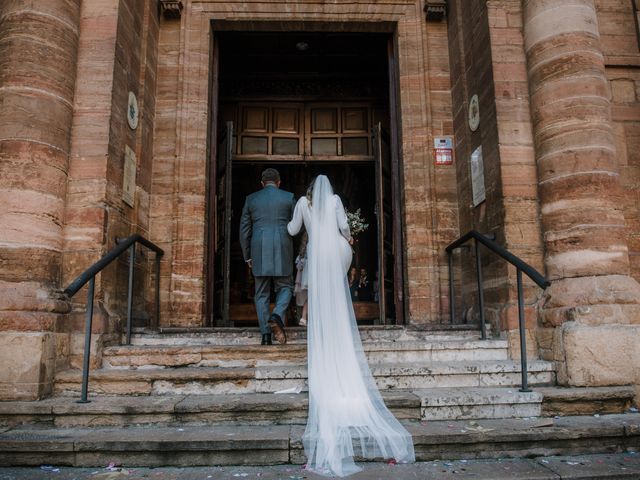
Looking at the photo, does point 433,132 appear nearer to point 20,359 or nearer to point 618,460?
point 618,460

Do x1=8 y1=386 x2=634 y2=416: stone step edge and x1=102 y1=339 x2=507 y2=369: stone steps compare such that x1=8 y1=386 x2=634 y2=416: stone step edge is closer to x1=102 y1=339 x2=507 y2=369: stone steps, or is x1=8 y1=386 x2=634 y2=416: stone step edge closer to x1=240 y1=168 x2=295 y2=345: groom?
x1=102 y1=339 x2=507 y2=369: stone steps

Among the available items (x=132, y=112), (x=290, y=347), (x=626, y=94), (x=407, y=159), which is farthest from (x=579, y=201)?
(x=132, y=112)

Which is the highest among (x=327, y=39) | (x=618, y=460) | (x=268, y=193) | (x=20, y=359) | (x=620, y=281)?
(x=327, y=39)

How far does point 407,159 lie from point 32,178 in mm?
3913

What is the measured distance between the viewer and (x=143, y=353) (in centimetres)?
430

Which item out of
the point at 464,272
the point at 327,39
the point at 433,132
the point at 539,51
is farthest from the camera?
the point at 327,39

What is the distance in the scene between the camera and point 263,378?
12.8 feet

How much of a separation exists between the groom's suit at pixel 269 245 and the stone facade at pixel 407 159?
952 millimetres

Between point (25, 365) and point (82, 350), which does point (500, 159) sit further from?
point (25, 365)

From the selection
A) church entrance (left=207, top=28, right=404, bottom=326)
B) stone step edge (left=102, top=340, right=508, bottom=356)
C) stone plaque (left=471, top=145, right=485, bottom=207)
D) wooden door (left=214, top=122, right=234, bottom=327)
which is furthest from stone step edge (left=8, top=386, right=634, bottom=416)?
church entrance (left=207, top=28, right=404, bottom=326)

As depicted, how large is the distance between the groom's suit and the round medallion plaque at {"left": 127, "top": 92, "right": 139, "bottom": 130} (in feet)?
4.75

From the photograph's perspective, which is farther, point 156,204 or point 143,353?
point 156,204

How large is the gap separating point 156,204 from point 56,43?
6.26 feet

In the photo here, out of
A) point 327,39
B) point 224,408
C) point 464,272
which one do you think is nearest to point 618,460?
point 224,408
